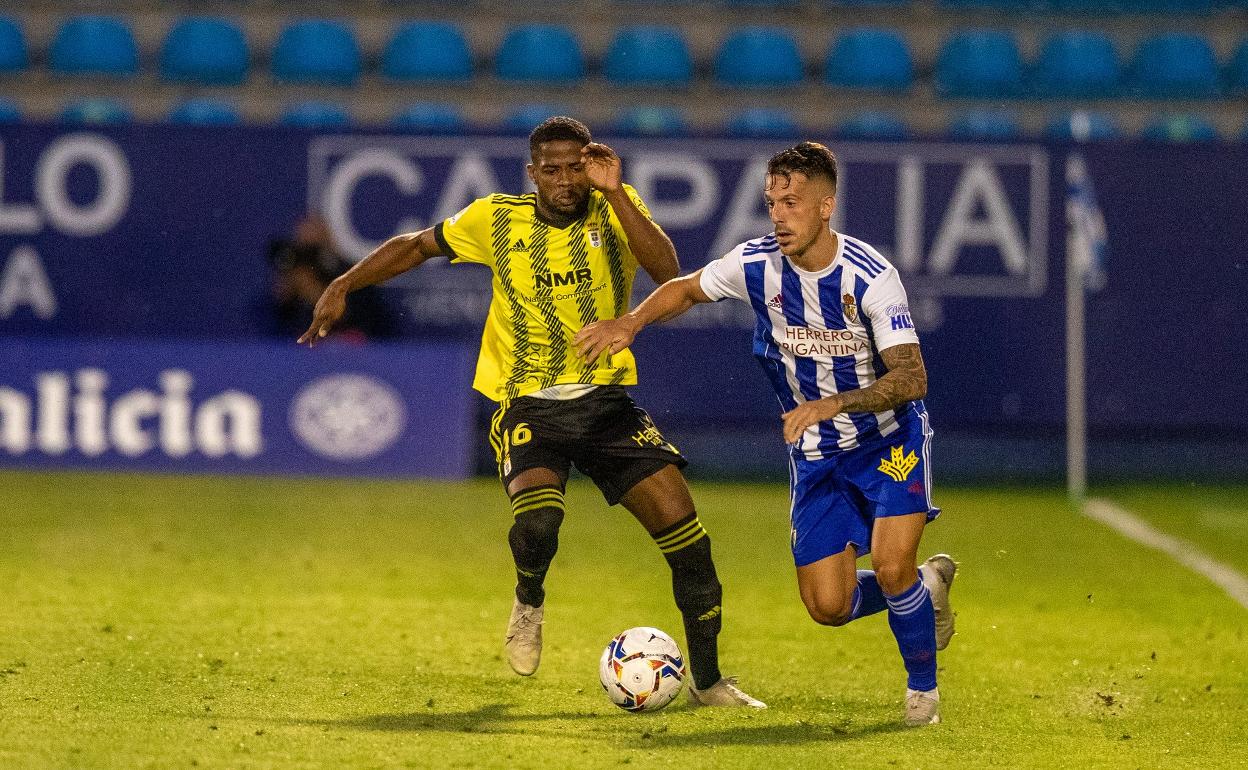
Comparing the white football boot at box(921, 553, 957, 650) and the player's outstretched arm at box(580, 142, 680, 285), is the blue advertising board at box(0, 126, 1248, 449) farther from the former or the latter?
the player's outstretched arm at box(580, 142, 680, 285)

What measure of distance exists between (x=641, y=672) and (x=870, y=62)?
9.81 metres

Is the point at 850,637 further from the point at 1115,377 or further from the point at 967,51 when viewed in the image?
the point at 967,51

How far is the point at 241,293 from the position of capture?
1366cm

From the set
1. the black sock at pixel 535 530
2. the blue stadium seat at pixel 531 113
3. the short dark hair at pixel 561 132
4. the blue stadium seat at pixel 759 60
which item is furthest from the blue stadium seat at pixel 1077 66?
the black sock at pixel 535 530

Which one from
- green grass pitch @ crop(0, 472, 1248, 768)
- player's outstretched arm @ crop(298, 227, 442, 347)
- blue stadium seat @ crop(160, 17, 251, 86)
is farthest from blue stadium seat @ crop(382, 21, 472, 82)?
player's outstretched arm @ crop(298, 227, 442, 347)

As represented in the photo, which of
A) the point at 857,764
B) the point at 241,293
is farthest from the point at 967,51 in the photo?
the point at 857,764

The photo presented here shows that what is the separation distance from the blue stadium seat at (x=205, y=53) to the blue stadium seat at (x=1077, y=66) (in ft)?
20.7

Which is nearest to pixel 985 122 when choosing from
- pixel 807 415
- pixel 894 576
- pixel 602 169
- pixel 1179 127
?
pixel 1179 127

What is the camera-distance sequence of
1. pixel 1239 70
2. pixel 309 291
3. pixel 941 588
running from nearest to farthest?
pixel 941 588 < pixel 309 291 < pixel 1239 70

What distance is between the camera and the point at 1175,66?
15.6 meters

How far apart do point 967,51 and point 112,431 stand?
7.27m

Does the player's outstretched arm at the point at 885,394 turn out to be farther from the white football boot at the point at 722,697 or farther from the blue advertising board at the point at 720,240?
the blue advertising board at the point at 720,240

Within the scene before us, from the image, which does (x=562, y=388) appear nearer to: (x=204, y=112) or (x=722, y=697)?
(x=722, y=697)

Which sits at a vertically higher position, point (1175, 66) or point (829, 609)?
point (1175, 66)
